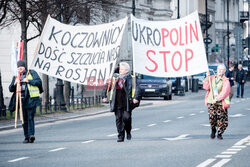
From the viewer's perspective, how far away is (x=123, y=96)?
49.1 ft

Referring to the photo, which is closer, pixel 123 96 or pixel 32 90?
pixel 123 96

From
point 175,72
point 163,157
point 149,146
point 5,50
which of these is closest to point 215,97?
point 175,72

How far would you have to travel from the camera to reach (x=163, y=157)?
39.4 ft

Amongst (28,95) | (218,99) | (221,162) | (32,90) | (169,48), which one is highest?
(169,48)

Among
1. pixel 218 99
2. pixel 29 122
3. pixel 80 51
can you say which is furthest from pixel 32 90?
pixel 218 99

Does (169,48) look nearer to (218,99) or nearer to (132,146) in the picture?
(218,99)

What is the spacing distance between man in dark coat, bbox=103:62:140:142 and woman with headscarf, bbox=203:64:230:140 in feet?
5.21

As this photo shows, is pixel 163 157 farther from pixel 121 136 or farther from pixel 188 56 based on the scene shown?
pixel 188 56

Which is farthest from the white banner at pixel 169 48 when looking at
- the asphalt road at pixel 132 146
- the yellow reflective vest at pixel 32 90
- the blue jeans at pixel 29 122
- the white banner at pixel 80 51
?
the blue jeans at pixel 29 122

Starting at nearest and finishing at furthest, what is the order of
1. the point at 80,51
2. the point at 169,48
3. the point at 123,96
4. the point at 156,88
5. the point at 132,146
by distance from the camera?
the point at 132,146
the point at 123,96
the point at 169,48
the point at 80,51
the point at 156,88

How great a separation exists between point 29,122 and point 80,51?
2912 mm

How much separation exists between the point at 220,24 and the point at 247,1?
14.4m

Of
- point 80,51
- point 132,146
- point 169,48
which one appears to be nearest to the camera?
point 132,146

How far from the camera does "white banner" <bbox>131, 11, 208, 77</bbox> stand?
51.1 feet
